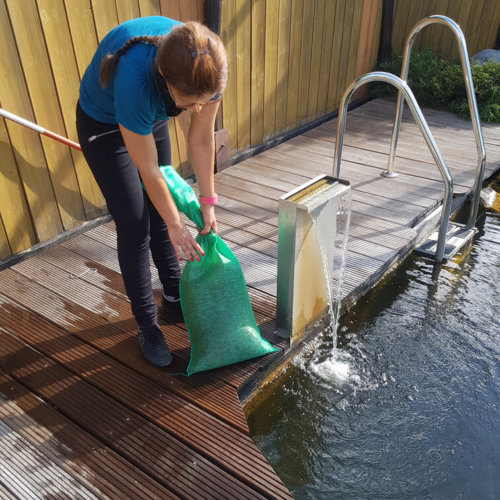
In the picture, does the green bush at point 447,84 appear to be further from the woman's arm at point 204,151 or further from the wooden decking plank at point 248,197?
the woman's arm at point 204,151

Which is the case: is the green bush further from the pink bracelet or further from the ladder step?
the pink bracelet

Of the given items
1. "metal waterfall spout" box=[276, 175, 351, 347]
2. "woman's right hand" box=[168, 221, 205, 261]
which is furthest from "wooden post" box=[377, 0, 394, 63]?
"woman's right hand" box=[168, 221, 205, 261]

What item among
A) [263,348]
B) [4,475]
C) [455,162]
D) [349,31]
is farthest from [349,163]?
[4,475]

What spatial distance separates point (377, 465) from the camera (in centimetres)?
176

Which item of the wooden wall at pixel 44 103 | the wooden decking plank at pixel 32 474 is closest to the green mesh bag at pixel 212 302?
the wooden decking plank at pixel 32 474

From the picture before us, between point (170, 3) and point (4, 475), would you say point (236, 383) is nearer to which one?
point (4, 475)

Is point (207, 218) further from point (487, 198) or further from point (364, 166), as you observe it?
point (487, 198)

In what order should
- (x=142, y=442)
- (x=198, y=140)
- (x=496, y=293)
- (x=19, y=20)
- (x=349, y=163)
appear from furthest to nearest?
(x=349, y=163)
(x=496, y=293)
(x=19, y=20)
(x=198, y=140)
(x=142, y=442)

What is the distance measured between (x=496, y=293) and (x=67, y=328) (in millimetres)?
2225

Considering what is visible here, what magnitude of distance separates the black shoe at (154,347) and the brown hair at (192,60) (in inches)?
40.6

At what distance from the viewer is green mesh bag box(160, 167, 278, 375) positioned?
1.82 m

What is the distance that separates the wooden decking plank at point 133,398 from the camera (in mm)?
1607

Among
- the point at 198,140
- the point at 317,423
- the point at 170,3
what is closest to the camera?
the point at 198,140

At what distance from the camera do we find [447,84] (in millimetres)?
5027
